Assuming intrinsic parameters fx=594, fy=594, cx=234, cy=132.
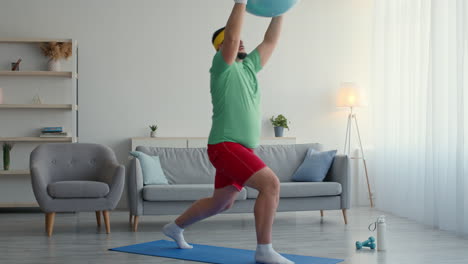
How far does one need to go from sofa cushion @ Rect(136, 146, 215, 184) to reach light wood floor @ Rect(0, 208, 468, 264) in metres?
0.43

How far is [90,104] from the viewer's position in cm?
697

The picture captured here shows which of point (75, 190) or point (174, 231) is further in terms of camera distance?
point (75, 190)

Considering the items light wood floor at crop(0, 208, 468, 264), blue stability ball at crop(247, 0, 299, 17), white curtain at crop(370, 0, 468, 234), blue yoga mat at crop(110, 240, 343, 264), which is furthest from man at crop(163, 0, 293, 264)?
white curtain at crop(370, 0, 468, 234)

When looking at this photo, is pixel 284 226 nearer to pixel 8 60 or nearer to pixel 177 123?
pixel 177 123

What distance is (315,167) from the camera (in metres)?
5.67

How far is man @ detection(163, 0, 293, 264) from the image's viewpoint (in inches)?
124

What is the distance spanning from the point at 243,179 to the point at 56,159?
9.06 ft

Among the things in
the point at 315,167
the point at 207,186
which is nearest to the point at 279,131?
the point at 315,167

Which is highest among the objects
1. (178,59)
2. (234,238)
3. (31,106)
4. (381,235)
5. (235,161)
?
(178,59)

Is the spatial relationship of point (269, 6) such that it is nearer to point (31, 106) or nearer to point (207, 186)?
point (207, 186)

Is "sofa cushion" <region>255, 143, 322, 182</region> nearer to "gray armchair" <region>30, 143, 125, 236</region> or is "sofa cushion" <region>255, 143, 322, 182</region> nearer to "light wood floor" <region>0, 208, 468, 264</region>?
"light wood floor" <region>0, 208, 468, 264</region>

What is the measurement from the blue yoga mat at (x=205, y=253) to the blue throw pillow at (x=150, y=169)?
3.63 ft

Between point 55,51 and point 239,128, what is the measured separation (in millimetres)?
4132

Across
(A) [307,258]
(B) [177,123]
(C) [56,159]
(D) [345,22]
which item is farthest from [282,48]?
(A) [307,258]
